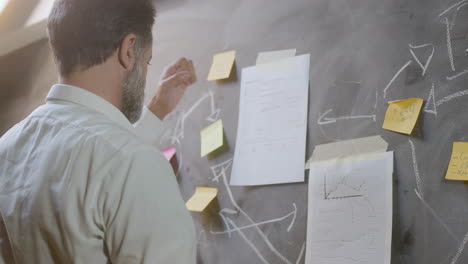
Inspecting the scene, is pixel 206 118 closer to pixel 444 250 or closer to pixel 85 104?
pixel 85 104

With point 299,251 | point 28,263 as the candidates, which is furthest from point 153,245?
point 299,251

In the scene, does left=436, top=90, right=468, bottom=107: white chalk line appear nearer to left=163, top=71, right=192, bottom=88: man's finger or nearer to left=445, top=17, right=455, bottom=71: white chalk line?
left=445, top=17, right=455, bottom=71: white chalk line

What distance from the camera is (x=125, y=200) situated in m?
0.79

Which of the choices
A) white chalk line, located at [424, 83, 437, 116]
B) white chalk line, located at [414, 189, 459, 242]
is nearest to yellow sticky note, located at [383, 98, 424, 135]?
white chalk line, located at [424, 83, 437, 116]

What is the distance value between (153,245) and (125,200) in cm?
8

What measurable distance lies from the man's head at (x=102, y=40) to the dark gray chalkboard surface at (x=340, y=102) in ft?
1.31

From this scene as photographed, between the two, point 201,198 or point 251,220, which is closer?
point 251,220

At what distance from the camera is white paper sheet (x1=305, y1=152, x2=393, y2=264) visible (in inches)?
39.8

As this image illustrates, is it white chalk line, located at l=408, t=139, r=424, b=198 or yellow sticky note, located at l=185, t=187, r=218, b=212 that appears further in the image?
yellow sticky note, located at l=185, t=187, r=218, b=212

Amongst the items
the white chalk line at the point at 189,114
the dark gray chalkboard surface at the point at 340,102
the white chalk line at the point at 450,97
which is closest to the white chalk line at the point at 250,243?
the dark gray chalkboard surface at the point at 340,102

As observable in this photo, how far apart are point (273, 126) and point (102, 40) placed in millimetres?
473

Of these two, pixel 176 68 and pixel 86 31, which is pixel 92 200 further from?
pixel 176 68

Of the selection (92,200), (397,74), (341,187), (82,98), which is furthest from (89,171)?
(397,74)

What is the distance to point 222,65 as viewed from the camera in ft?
4.66
